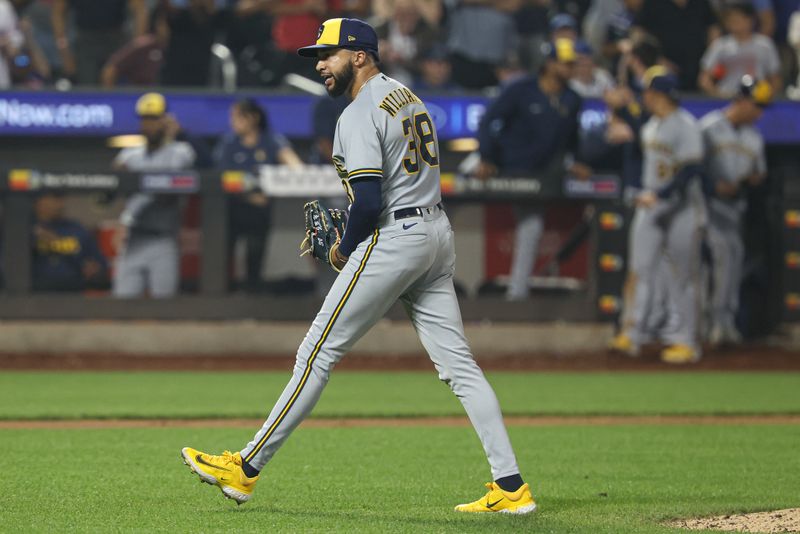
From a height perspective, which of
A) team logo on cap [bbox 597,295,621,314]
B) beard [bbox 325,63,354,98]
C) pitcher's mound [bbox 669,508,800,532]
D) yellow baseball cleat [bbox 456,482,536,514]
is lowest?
team logo on cap [bbox 597,295,621,314]

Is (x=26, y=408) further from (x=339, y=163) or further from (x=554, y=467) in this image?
(x=339, y=163)

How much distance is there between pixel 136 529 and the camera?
5.11 m

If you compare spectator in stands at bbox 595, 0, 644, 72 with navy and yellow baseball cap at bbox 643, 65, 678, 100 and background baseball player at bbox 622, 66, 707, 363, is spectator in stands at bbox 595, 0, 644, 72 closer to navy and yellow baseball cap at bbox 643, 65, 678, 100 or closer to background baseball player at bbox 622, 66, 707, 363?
background baseball player at bbox 622, 66, 707, 363

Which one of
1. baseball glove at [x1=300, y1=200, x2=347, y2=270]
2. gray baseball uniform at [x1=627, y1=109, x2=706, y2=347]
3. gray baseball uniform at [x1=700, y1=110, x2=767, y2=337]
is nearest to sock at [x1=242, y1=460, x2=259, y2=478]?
baseball glove at [x1=300, y1=200, x2=347, y2=270]

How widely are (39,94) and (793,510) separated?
33.3ft

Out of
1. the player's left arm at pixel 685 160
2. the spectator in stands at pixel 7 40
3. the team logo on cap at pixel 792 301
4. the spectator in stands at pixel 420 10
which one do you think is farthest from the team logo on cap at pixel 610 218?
the spectator in stands at pixel 7 40

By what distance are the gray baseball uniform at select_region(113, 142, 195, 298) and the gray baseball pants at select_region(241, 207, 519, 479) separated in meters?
7.82

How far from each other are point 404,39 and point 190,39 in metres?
2.33

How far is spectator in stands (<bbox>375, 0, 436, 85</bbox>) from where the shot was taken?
14789mm

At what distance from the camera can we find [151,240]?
43.1 ft

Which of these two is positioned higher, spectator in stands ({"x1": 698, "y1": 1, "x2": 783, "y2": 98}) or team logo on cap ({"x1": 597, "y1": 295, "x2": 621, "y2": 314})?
spectator in stands ({"x1": 698, "y1": 1, "x2": 783, "y2": 98})

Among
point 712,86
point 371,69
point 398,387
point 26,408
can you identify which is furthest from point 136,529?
point 712,86

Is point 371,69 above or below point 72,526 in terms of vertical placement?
above

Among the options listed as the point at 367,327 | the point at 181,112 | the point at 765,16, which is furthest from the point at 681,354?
A: the point at 367,327
